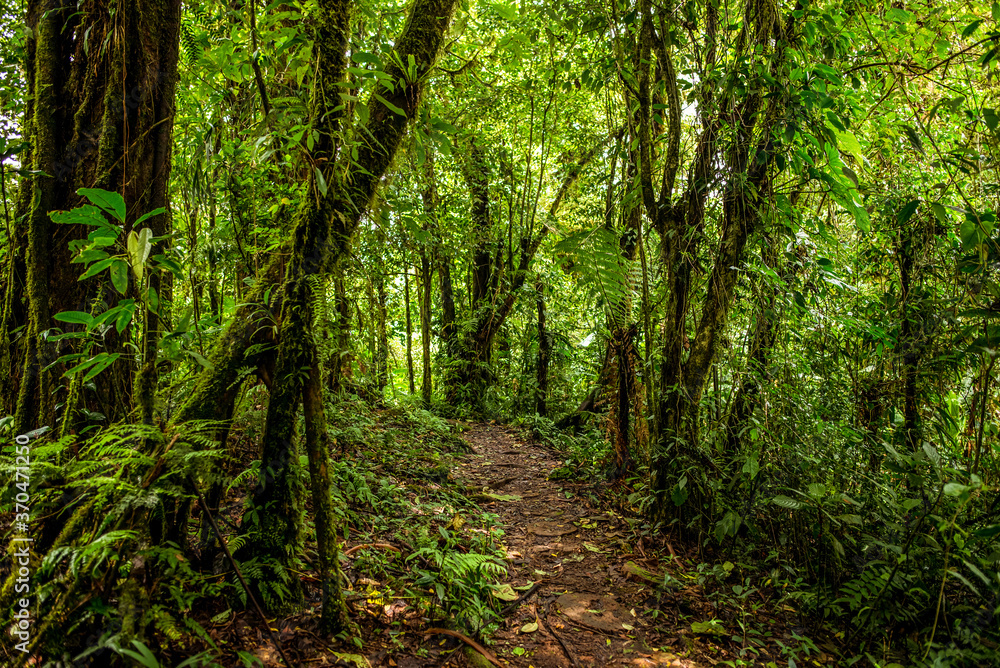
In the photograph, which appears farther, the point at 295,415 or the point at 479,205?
the point at 479,205

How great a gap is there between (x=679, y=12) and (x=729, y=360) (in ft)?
9.07

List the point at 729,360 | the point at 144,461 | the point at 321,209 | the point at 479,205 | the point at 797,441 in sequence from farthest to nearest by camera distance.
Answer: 1. the point at 479,205
2. the point at 729,360
3. the point at 797,441
4. the point at 321,209
5. the point at 144,461

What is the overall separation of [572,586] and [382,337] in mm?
2459

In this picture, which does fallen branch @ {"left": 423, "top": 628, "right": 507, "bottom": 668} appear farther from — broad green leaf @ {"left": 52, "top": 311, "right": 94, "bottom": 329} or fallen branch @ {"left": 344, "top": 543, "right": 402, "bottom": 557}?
broad green leaf @ {"left": 52, "top": 311, "right": 94, "bottom": 329}

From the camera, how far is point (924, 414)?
3.63m

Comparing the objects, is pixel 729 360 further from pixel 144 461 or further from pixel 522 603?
pixel 144 461

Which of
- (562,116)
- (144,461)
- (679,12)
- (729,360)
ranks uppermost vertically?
(562,116)

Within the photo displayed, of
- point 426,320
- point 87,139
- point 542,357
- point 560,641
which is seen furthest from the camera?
point 542,357

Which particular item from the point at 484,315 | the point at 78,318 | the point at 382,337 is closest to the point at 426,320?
the point at 484,315

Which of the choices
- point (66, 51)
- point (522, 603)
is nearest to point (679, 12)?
point (66, 51)

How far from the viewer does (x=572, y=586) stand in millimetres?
3406

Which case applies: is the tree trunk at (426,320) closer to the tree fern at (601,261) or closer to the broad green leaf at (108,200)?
the tree fern at (601,261)

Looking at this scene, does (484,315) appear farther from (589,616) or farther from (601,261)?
(589,616)

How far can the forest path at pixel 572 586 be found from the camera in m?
2.71
